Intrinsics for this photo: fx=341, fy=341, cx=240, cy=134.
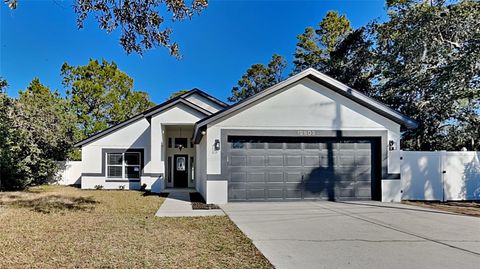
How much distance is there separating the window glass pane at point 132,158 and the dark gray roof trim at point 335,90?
8.44 m

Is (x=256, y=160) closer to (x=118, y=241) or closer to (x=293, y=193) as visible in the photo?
(x=293, y=193)

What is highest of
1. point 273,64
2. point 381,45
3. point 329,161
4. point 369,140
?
point 273,64

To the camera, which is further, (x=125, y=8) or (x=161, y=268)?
(x=125, y=8)

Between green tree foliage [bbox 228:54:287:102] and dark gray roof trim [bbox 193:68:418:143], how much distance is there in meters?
25.3

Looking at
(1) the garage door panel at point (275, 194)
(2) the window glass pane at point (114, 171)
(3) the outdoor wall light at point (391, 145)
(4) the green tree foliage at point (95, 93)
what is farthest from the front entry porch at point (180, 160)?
(4) the green tree foliage at point (95, 93)

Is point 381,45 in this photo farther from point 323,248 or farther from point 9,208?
point 9,208

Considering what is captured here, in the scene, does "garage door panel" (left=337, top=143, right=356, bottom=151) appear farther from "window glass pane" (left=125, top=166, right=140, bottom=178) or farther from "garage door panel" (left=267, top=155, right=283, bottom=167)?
"window glass pane" (left=125, top=166, right=140, bottom=178)

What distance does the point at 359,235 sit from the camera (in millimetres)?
7379

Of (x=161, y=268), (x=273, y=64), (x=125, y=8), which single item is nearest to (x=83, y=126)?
(x=273, y=64)

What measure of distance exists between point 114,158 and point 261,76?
76.2 ft

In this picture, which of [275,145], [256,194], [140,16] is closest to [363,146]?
[275,145]

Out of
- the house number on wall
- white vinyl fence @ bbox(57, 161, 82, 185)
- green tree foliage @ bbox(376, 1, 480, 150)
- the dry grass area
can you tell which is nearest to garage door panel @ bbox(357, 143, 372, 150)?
the house number on wall

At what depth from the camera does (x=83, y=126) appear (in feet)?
106

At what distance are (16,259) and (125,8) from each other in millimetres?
4859
